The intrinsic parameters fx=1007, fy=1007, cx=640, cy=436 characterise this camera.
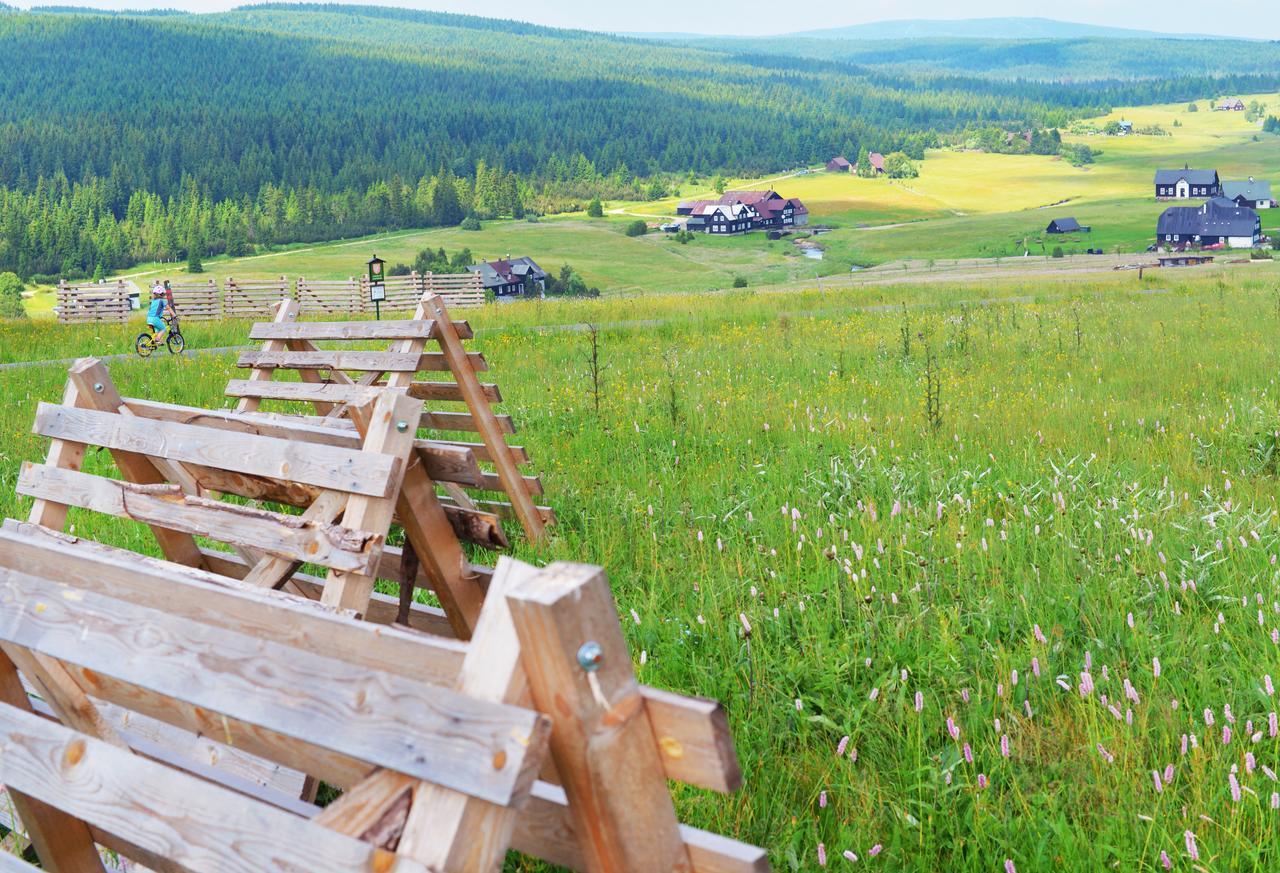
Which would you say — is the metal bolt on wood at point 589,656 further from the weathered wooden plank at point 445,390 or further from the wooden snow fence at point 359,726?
the weathered wooden plank at point 445,390

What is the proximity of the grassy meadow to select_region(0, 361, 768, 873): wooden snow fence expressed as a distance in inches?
48.5

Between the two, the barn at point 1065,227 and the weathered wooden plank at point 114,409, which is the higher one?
the weathered wooden plank at point 114,409

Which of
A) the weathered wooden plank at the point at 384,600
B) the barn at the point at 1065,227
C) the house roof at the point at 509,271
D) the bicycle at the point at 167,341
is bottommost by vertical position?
the house roof at the point at 509,271

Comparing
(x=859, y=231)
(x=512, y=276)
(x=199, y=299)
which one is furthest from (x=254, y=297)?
(x=859, y=231)

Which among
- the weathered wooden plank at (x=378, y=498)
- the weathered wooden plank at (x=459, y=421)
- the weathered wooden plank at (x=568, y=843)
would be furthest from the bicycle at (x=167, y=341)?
the weathered wooden plank at (x=568, y=843)

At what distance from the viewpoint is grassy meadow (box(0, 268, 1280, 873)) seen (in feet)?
10.9

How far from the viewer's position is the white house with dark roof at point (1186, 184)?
139750mm

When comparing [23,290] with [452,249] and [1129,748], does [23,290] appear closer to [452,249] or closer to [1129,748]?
[452,249]

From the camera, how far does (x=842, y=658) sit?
4250mm

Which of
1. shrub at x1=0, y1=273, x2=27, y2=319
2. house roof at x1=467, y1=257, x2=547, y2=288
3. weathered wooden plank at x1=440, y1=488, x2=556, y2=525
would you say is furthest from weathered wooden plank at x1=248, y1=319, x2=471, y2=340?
house roof at x1=467, y1=257, x2=547, y2=288

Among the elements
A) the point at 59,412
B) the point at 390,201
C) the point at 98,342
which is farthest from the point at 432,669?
the point at 390,201

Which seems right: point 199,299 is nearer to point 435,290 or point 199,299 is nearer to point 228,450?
point 435,290

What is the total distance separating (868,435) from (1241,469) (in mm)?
2651

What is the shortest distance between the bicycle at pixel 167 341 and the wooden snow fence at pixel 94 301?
52.8 ft
